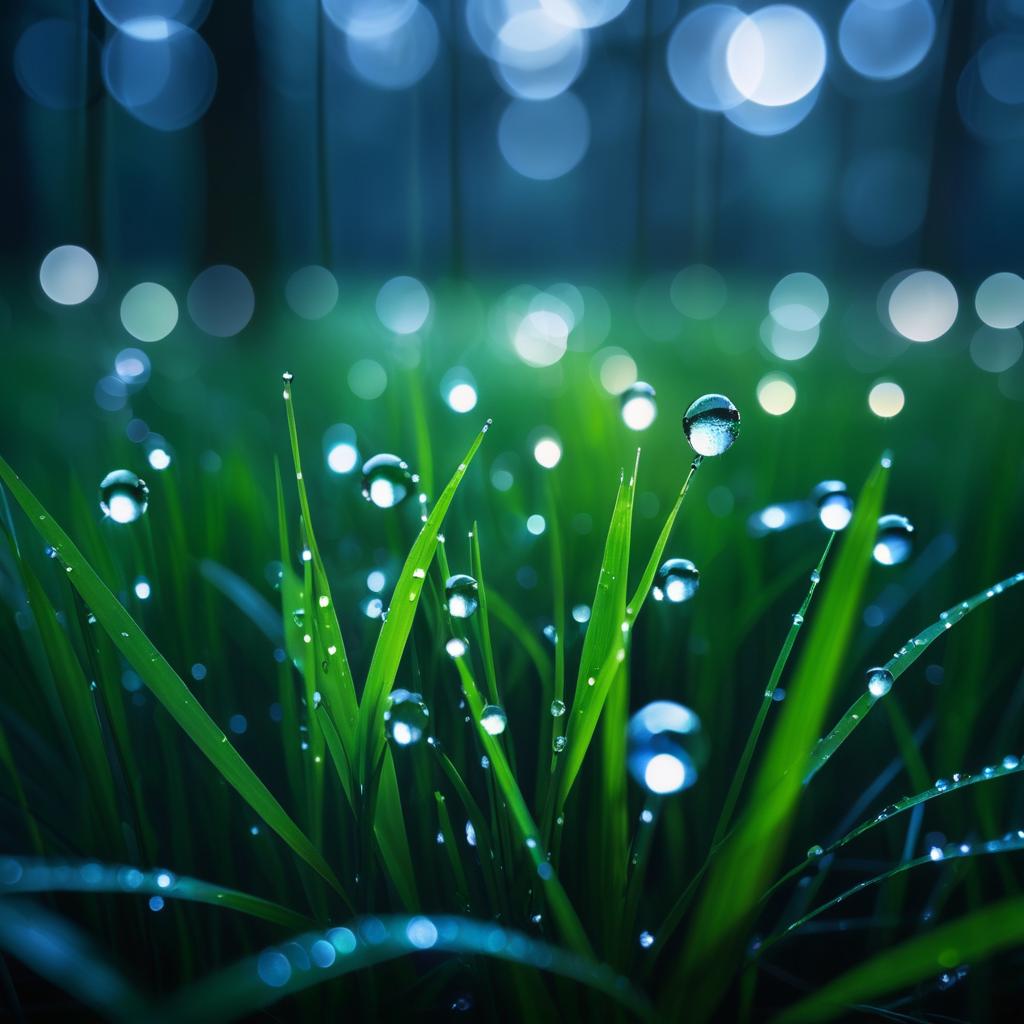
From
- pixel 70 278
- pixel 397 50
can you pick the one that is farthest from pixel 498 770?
pixel 397 50

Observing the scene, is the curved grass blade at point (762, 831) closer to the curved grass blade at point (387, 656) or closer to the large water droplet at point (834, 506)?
the large water droplet at point (834, 506)

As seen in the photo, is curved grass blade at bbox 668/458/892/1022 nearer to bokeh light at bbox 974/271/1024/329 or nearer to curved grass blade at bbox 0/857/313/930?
curved grass blade at bbox 0/857/313/930

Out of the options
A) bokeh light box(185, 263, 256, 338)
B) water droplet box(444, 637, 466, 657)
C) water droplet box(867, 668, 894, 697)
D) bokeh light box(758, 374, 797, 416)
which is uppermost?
bokeh light box(185, 263, 256, 338)

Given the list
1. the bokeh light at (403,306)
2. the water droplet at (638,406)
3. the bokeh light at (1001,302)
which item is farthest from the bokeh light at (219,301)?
the bokeh light at (1001,302)

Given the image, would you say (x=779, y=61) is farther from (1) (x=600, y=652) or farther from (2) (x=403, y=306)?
(1) (x=600, y=652)

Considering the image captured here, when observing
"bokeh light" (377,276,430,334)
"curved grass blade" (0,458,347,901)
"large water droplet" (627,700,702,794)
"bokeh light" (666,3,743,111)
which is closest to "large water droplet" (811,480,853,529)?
"large water droplet" (627,700,702,794)

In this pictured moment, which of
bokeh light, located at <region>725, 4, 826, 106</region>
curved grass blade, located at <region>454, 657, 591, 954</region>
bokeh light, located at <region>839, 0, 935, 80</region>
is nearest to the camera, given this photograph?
curved grass blade, located at <region>454, 657, 591, 954</region>
